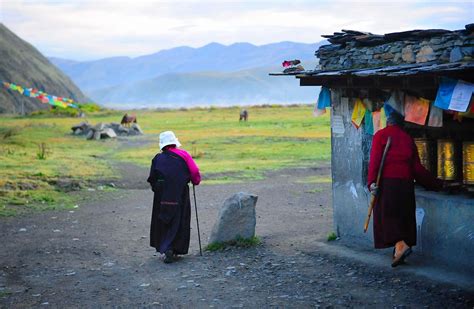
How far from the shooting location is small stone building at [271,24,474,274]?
893 cm

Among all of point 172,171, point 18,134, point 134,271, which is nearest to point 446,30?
point 172,171

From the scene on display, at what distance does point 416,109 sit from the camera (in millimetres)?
9656

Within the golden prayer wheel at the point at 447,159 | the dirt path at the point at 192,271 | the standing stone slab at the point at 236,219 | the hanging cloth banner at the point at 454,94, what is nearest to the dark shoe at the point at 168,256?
the dirt path at the point at 192,271

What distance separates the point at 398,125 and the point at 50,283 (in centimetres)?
511

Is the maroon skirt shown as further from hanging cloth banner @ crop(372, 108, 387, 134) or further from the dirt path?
hanging cloth banner @ crop(372, 108, 387, 134)

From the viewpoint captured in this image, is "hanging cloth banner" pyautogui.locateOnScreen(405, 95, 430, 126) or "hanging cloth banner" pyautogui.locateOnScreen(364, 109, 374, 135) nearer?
"hanging cloth banner" pyautogui.locateOnScreen(405, 95, 430, 126)

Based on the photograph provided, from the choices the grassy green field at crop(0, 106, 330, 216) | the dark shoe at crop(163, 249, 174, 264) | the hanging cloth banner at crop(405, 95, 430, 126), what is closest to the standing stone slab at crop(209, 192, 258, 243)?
the dark shoe at crop(163, 249, 174, 264)

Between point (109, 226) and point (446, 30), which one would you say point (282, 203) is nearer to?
point (109, 226)

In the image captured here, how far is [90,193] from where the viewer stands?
19.8 meters

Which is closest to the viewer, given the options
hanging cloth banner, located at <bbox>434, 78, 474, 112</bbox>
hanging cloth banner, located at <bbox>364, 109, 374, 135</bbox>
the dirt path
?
hanging cloth banner, located at <bbox>434, 78, 474, 112</bbox>

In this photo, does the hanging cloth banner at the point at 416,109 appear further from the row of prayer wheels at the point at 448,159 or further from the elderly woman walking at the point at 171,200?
the elderly woman walking at the point at 171,200

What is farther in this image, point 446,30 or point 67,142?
point 67,142

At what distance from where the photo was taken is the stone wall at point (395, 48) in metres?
8.84

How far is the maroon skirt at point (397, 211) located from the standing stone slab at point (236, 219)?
2.73 metres
